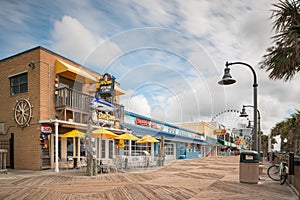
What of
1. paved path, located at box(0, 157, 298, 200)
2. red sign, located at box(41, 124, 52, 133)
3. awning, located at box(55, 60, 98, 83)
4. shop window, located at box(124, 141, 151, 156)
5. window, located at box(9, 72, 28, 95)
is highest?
awning, located at box(55, 60, 98, 83)

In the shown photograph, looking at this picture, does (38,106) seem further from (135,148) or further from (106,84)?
(135,148)

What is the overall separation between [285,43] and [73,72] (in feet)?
36.5

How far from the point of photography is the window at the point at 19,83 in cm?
1390

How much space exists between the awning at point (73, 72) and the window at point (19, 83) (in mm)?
1938

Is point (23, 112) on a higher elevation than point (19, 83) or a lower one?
lower

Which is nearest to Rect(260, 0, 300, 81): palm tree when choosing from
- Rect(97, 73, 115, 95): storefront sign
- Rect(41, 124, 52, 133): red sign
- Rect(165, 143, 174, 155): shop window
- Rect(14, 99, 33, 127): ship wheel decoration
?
Rect(97, 73, 115, 95): storefront sign

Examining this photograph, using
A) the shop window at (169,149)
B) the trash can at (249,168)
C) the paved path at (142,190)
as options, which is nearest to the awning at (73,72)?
the paved path at (142,190)

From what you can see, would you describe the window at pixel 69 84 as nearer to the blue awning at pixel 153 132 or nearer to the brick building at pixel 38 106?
the brick building at pixel 38 106

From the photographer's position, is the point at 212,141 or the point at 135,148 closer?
the point at 135,148

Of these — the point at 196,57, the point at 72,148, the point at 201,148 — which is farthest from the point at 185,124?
the point at 196,57

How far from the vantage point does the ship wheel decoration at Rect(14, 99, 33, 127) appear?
521 inches

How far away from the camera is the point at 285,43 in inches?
223

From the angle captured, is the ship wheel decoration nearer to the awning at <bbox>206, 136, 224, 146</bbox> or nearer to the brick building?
the brick building

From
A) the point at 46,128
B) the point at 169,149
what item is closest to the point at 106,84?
the point at 46,128
